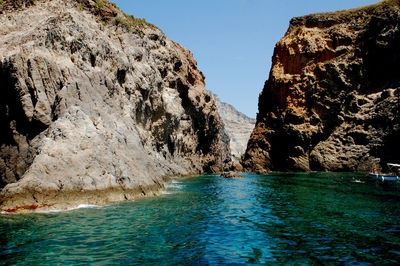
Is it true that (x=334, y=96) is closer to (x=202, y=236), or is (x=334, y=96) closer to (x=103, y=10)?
(x=103, y=10)

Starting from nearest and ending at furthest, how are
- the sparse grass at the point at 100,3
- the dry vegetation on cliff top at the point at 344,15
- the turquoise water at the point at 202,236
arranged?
the turquoise water at the point at 202,236 < the sparse grass at the point at 100,3 < the dry vegetation on cliff top at the point at 344,15

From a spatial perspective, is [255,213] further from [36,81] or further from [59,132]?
[36,81]

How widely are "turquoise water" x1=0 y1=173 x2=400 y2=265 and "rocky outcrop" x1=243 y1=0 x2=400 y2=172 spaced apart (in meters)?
50.6

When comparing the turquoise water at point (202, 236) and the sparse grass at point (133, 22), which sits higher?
the sparse grass at point (133, 22)

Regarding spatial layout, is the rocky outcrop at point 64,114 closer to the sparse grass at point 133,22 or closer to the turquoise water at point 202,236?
the turquoise water at point 202,236

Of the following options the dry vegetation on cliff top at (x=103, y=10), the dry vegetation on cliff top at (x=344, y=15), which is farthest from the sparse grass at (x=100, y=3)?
the dry vegetation on cliff top at (x=344, y=15)

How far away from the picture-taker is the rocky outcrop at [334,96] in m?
63.4

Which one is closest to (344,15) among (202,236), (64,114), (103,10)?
(103,10)

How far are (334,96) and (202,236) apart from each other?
2735 inches

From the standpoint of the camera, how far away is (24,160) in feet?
73.7

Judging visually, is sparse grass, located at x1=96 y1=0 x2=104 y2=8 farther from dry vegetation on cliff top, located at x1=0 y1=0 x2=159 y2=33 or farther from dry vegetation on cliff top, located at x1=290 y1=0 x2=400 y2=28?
dry vegetation on cliff top, located at x1=290 y1=0 x2=400 y2=28

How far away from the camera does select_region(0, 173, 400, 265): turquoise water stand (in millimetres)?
9562

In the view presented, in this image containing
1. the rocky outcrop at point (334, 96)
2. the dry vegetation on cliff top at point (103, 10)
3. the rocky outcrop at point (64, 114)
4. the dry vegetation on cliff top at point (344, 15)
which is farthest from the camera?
the dry vegetation on cliff top at point (344, 15)

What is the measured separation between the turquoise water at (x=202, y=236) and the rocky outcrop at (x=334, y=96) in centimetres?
5062
